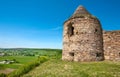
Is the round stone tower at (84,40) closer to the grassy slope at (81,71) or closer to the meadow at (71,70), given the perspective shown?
the meadow at (71,70)

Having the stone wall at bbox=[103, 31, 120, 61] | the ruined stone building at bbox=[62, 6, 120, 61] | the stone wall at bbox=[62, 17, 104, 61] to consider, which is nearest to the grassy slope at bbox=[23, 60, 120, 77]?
the stone wall at bbox=[62, 17, 104, 61]

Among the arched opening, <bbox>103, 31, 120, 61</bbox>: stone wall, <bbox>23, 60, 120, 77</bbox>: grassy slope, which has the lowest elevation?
<bbox>23, 60, 120, 77</bbox>: grassy slope

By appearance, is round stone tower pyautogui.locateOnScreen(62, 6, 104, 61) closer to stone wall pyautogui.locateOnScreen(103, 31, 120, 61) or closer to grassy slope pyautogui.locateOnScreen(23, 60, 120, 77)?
stone wall pyautogui.locateOnScreen(103, 31, 120, 61)

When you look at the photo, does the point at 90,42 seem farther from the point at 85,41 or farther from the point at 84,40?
the point at 84,40

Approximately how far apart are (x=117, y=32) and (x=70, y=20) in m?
7.37

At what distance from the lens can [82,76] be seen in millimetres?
12922

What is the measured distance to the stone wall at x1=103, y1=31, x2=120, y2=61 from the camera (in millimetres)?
22078

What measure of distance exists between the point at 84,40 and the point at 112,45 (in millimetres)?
4287

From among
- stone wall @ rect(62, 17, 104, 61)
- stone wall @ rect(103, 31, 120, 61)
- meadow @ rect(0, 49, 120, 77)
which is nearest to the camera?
meadow @ rect(0, 49, 120, 77)

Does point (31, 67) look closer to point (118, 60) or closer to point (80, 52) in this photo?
point (80, 52)

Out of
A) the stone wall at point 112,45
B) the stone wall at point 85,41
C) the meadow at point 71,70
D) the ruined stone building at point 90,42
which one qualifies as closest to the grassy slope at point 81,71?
the meadow at point 71,70

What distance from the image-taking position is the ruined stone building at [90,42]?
21859 millimetres

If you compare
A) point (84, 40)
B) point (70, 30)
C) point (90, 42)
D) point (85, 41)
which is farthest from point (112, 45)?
point (70, 30)

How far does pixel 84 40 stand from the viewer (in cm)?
2211
